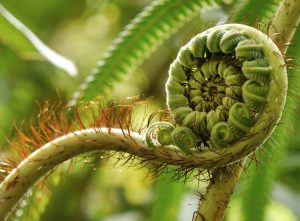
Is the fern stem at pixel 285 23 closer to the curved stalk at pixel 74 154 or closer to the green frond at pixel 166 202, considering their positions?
the curved stalk at pixel 74 154

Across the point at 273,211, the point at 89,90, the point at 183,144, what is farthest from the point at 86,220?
the point at 183,144

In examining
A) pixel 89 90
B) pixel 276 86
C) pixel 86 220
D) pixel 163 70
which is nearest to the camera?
pixel 276 86

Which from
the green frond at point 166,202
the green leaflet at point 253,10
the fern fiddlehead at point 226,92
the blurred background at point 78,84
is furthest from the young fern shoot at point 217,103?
the blurred background at point 78,84

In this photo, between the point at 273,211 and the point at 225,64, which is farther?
the point at 273,211

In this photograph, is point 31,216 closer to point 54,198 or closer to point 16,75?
point 54,198

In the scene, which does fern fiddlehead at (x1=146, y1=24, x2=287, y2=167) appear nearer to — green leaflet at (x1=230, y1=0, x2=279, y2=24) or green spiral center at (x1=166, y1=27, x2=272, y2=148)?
green spiral center at (x1=166, y1=27, x2=272, y2=148)

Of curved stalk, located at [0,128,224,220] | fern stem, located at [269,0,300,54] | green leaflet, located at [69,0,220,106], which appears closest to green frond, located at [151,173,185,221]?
green leaflet, located at [69,0,220,106]

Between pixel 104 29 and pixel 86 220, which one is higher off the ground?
pixel 104 29
